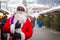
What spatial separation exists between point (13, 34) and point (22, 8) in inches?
22.3

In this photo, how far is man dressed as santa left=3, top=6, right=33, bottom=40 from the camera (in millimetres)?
4929

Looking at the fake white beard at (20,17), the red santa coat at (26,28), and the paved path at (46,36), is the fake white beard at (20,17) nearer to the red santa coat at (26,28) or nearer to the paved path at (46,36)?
the red santa coat at (26,28)

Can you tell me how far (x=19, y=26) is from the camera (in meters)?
4.96

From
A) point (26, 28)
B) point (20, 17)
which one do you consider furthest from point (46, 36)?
point (26, 28)

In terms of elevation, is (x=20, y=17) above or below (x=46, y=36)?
above

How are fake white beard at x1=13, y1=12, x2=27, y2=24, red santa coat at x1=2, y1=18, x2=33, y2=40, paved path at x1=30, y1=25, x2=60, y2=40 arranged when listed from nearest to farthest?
red santa coat at x1=2, y1=18, x2=33, y2=40
fake white beard at x1=13, y1=12, x2=27, y2=24
paved path at x1=30, y1=25, x2=60, y2=40

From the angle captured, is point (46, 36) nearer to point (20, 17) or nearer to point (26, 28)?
point (20, 17)

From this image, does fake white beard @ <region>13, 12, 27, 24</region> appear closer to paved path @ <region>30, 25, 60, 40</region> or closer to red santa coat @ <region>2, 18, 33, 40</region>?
red santa coat @ <region>2, 18, 33, 40</region>

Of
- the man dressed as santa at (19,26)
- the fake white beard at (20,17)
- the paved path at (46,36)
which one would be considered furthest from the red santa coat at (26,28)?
the paved path at (46,36)

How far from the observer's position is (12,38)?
5.06 metres

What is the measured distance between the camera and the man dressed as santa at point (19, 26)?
4.93 m

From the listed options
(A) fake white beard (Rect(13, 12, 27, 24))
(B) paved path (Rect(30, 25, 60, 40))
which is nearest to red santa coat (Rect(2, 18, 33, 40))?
(A) fake white beard (Rect(13, 12, 27, 24))

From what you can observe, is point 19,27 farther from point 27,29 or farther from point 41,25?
point 41,25

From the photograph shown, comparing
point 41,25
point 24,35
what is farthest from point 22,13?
point 41,25
